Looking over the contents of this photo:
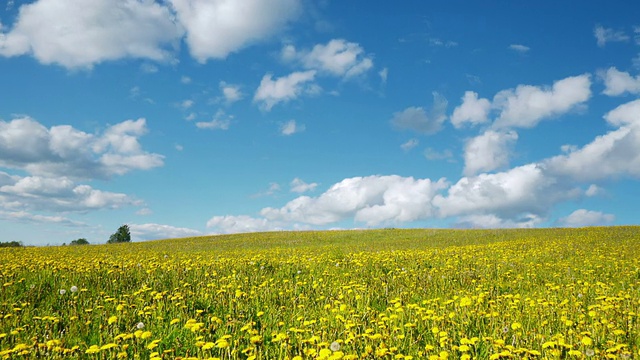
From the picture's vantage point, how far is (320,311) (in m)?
7.08

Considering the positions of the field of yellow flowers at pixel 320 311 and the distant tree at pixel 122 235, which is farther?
the distant tree at pixel 122 235

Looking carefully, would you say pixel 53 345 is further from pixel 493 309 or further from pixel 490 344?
pixel 493 309

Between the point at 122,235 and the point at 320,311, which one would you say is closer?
the point at 320,311

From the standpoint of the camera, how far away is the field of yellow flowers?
4887 millimetres

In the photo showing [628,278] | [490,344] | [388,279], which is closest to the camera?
[490,344]

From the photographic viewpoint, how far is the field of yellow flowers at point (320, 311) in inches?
192

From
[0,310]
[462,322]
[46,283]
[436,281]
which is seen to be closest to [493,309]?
[462,322]

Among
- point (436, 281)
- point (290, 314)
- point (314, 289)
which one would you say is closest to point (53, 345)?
point (290, 314)

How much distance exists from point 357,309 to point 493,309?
2541 millimetres

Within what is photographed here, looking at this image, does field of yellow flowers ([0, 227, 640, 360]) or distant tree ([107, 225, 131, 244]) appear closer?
field of yellow flowers ([0, 227, 640, 360])

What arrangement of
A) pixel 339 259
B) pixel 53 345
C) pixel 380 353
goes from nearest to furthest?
pixel 380 353 → pixel 53 345 → pixel 339 259

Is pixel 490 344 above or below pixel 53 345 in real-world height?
below

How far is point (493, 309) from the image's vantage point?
7.28 m

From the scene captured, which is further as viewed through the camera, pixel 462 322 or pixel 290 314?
pixel 290 314
